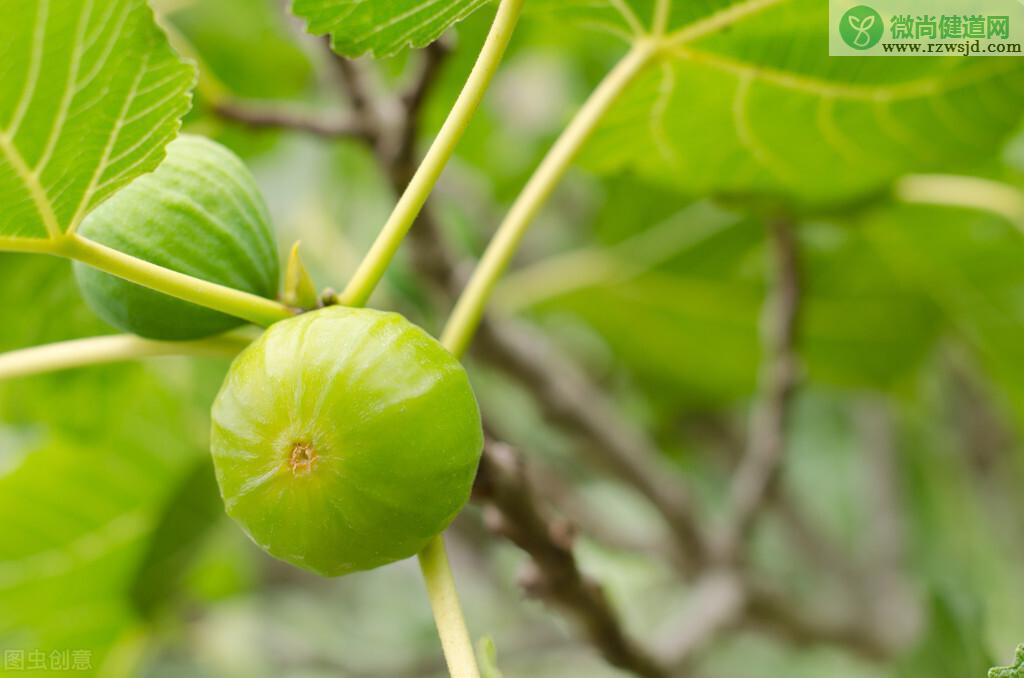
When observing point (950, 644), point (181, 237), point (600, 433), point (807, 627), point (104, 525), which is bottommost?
point (807, 627)

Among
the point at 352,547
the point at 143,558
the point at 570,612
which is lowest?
the point at 143,558

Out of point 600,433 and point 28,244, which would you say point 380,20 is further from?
point 600,433

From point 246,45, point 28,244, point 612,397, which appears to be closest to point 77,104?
point 28,244

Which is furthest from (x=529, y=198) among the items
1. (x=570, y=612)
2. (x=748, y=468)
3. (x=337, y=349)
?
(x=748, y=468)

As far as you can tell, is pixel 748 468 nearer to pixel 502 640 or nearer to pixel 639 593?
pixel 639 593

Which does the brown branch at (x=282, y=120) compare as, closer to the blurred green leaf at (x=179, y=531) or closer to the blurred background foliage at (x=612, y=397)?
the blurred background foliage at (x=612, y=397)

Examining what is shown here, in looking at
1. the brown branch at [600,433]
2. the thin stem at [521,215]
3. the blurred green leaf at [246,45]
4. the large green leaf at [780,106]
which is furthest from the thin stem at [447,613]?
the blurred green leaf at [246,45]

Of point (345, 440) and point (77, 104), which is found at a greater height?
point (77, 104)
